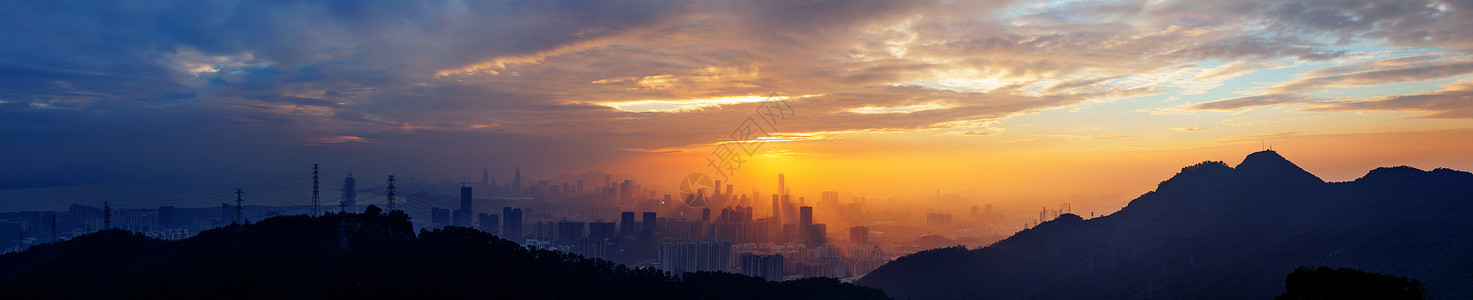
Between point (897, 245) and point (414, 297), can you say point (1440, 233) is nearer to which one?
point (414, 297)

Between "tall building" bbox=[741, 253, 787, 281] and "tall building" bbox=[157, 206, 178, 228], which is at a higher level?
"tall building" bbox=[157, 206, 178, 228]

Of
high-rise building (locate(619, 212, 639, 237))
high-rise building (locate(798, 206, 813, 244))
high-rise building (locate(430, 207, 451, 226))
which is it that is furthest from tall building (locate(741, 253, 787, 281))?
high-rise building (locate(430, 207, 451, 226))

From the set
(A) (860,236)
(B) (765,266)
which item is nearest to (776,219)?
(A) (860,236)

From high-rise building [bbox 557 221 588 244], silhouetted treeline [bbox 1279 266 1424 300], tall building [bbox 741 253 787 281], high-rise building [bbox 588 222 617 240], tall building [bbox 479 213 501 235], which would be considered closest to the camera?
silhouetted treeline [bbox 1279 266 1424 300]

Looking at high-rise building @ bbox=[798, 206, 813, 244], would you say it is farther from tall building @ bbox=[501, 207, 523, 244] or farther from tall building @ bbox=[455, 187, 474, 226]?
tall building @ bbox=[455, 187, 474, 226]

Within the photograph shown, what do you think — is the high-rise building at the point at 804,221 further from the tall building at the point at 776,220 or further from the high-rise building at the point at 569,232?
the high-rise building at the point at 569,232

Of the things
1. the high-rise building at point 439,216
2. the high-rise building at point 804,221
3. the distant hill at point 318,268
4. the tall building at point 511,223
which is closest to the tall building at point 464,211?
the high-rise building at point 439,216

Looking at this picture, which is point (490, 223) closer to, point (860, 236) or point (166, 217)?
point (166, 217)

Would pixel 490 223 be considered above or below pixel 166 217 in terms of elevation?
below
